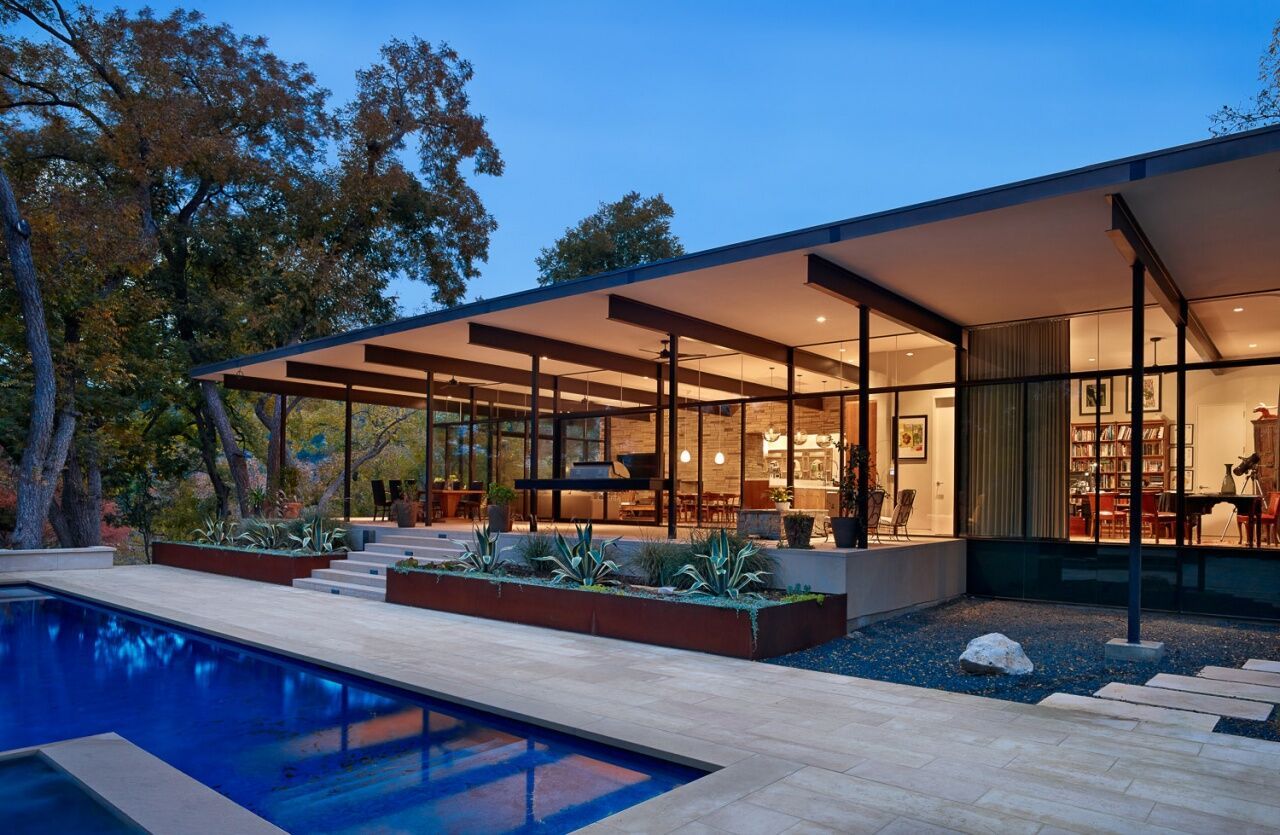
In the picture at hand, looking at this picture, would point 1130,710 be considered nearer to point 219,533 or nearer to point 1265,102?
point 219,533

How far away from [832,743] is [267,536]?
11.7 meters

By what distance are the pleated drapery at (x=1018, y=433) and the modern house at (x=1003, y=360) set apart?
1.1 inches

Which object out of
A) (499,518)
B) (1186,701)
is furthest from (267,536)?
(1186,701)

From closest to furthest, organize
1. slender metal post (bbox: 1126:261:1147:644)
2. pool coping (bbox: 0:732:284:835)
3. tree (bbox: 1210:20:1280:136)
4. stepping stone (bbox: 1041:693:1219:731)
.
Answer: pool coping (bbox: 0:732:284:835) → stepping stone (bbox: 1041:693:1219:731) → slender metal post (bbox: 1126:261:1147:644) → tree (bbox: 1210:20:1280:136)

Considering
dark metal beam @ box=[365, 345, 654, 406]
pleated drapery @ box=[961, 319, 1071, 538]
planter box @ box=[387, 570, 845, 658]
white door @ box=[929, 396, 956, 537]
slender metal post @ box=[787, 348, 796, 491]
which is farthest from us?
dark metal beam @ box=[365, 345, 654, 406]

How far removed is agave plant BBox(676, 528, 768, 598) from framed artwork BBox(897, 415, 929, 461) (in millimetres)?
4048

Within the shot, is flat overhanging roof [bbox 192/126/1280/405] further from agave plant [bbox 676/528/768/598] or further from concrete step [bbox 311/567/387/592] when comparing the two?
concrete step [bbox 311/567/387/592]

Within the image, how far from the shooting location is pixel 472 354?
14.7m

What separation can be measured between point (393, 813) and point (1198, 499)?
30.1 ft

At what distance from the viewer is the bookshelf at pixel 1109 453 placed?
10203 millimetres

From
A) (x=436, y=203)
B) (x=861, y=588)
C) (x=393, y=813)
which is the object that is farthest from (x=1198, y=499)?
(x=436, y=203)

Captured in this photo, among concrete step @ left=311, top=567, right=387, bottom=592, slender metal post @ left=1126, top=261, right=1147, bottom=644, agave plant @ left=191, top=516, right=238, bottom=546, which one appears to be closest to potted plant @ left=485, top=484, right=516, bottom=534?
concrete step @ left=311, top=567, right=387, bottom=592

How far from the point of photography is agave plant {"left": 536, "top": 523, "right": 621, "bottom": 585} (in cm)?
907

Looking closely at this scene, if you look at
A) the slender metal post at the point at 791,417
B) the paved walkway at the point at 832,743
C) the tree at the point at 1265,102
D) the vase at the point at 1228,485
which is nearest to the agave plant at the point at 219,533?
the paved walkway at the point at 832,743
